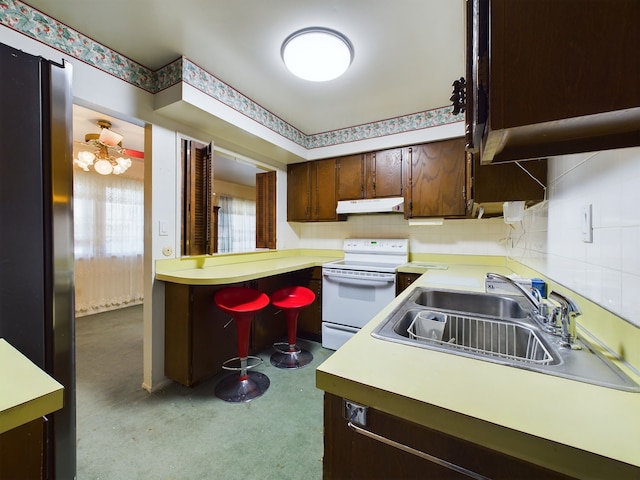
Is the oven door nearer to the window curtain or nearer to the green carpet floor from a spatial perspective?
the green carpet floor

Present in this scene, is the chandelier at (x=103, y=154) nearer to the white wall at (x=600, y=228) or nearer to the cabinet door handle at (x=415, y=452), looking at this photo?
the cabinet door handle at (x=415, y=452)

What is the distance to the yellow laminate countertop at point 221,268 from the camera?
182 centimetres

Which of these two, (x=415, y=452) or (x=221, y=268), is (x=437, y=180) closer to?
(x=221, y=268)

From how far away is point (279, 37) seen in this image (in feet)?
5.16

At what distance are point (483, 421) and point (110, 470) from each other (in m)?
1.75

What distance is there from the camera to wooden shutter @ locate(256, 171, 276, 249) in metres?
3.26

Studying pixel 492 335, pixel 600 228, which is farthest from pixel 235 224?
pixel 600 228

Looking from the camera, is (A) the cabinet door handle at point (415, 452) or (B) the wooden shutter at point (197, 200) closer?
(A) the cabinet door handle at point (415, 452)

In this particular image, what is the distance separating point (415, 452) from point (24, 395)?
838 millimetres

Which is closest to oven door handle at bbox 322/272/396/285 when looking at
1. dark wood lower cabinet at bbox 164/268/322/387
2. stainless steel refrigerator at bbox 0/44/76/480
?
dark wood lower cabinet at bbox 164/268/322/387

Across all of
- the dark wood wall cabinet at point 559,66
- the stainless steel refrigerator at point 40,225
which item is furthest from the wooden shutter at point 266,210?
the dark wood wall cabinet at point 559,66

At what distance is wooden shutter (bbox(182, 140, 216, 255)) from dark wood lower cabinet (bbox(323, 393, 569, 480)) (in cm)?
182

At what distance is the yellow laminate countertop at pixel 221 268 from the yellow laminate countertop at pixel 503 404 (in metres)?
1.34

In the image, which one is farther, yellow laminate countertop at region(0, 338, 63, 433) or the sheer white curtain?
the sheer white curtain
